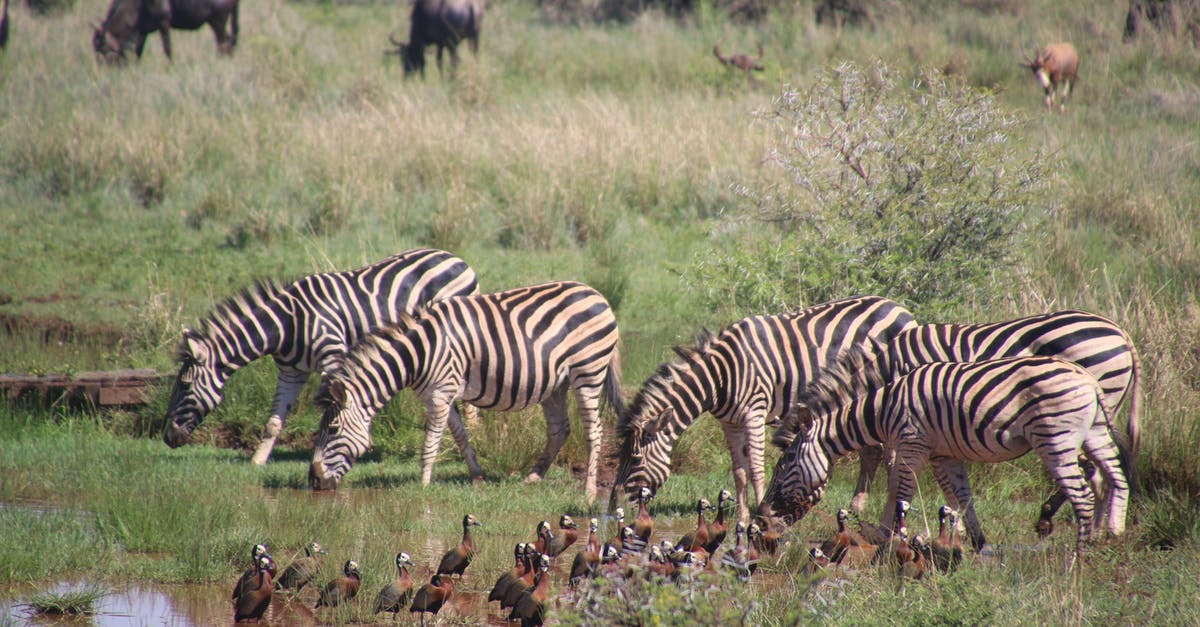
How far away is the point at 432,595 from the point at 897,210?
651cm

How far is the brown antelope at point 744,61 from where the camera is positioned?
22953mm

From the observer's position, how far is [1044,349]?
330 inches

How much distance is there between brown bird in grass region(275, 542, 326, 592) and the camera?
7.07 meters

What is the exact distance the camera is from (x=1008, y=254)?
38.2ft

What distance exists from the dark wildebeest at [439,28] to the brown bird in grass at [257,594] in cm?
1817

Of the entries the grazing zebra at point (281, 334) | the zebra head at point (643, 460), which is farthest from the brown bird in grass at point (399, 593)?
the grazing zebra at point (281, 334)

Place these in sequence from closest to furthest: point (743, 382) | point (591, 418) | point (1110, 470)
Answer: point (1110, 470), point (743, 382), point (591, 418)

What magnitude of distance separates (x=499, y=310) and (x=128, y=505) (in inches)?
121

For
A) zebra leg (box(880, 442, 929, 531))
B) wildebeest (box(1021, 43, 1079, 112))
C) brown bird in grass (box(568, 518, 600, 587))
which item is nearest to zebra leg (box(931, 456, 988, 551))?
zebra leg (box(880, 442, 929, 531))

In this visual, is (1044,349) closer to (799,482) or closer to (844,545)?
(799,482)

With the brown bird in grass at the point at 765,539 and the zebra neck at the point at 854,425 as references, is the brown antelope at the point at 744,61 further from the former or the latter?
the brown bird in grass at the point at 765,539

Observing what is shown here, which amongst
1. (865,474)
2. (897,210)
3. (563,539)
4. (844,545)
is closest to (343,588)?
(563,539)

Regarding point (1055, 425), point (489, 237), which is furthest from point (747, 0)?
point (1055, 425)

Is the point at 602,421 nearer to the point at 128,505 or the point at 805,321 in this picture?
the point at 805,321
